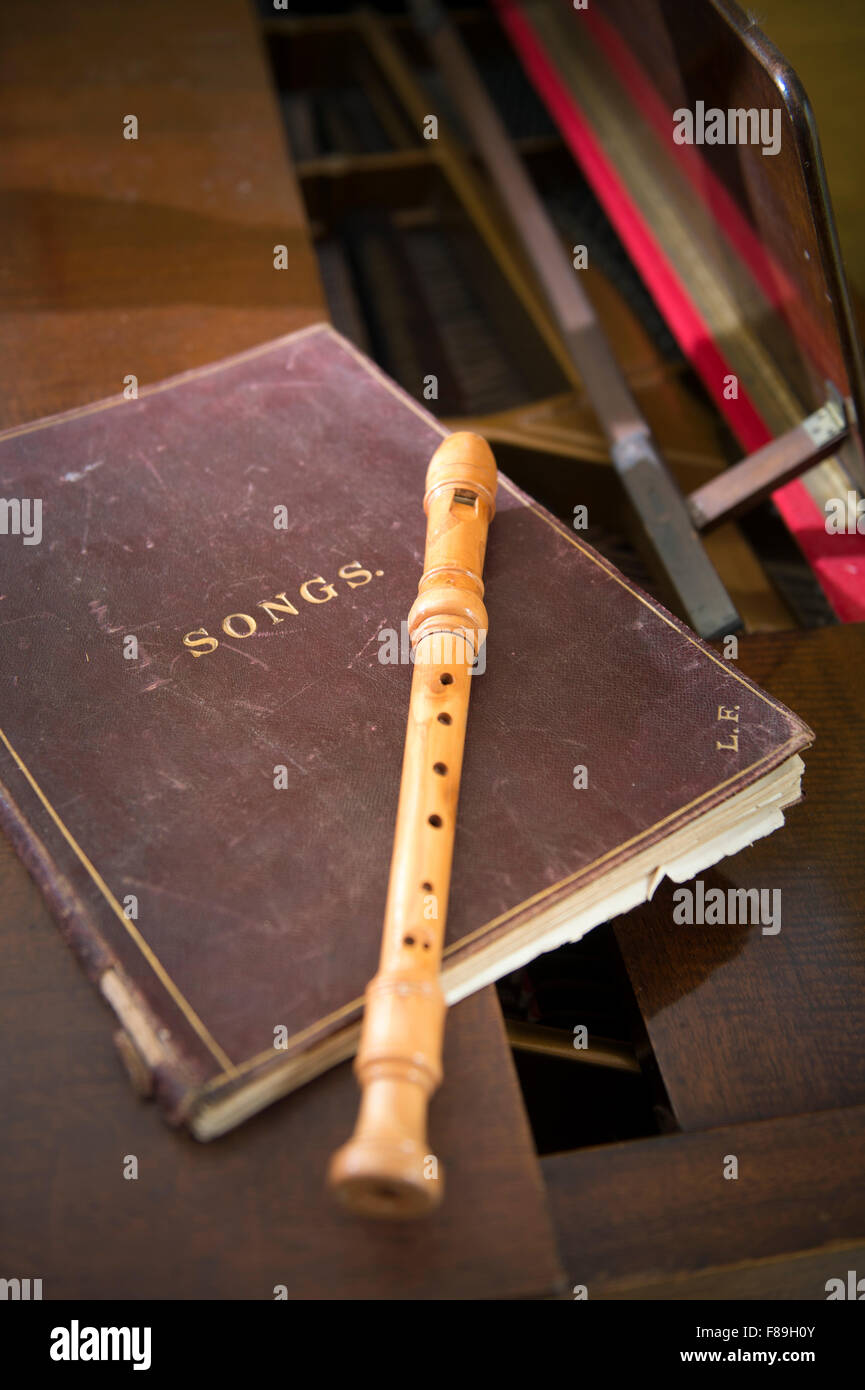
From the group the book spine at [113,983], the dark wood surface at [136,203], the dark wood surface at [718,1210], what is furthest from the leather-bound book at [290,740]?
the dark wood surface at [136,203]

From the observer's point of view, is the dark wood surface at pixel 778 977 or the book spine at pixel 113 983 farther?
the dark wood surface at pixel 778 977

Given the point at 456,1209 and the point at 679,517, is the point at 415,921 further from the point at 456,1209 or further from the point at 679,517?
the point at 679,517

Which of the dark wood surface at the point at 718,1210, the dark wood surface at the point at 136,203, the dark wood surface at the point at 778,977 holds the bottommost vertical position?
the dark wood surface at the point at 718,1210

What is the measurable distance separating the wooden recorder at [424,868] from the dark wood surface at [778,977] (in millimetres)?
213

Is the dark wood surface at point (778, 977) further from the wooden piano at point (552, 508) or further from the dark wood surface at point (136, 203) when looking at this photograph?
the dark wood surface at point (136, 203)

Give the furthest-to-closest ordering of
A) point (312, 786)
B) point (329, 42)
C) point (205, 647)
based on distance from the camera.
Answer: point (329, 42) < point (205, 647) < point (312, 786)

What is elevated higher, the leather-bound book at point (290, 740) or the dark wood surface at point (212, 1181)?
the leather-bound book at point (290, 740)

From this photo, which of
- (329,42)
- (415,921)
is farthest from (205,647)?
(329,42)

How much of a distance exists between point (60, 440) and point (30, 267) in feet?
1.58

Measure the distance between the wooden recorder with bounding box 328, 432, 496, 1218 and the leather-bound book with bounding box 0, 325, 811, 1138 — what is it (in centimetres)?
3

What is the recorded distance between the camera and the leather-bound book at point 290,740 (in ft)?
2.42

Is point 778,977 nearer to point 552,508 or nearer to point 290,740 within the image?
point 290,740

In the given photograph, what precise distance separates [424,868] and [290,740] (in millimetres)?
181

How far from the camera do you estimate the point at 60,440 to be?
1170 millimetres
